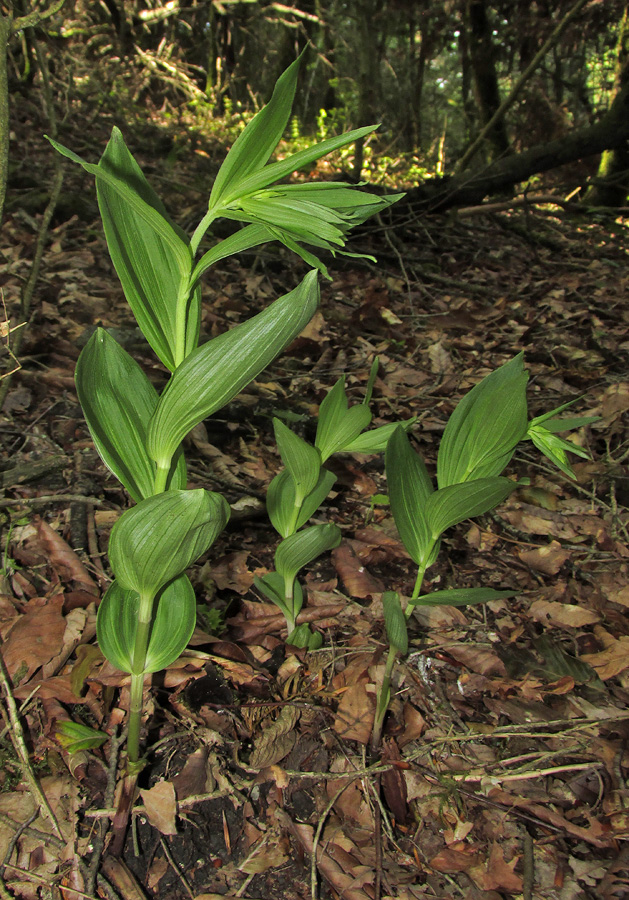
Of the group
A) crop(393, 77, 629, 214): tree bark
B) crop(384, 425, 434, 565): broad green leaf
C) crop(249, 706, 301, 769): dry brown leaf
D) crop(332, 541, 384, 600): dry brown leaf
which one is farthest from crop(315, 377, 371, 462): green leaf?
crop(393, 77, 629, 214): tree bark

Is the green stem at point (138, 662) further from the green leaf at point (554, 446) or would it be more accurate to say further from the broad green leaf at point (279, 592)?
the green leaf at point (554, 446)

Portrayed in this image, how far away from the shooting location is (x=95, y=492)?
203cm

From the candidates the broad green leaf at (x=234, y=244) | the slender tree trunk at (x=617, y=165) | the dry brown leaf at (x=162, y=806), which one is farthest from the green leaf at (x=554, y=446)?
the slender tree trunk at (x=617, y=165)

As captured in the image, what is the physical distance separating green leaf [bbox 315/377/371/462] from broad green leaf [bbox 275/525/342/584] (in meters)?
0.24

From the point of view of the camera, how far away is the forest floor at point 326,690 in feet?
4.13

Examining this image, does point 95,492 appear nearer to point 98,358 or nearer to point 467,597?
point 98,358

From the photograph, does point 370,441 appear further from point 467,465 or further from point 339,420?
point 467,465

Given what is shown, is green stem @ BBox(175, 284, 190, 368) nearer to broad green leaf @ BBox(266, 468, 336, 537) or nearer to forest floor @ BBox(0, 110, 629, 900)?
broad green leaf @ BBox(266, 468, 336, 537)

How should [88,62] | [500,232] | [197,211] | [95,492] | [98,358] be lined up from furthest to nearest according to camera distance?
[88,62] < [500,232] < [197,211] < [95,492] < [98,358]

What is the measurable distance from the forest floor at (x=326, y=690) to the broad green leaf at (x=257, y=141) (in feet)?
3.82

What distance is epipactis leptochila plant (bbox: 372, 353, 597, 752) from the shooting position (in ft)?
4.00

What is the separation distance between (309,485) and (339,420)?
19cm

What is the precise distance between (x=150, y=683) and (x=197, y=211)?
12.2ft

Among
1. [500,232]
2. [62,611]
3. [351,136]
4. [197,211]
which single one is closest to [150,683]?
[62,611]
